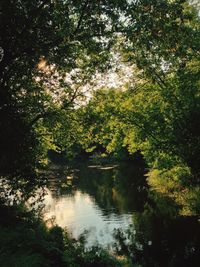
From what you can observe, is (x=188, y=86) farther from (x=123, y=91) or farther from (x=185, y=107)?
(x=123, y=91)

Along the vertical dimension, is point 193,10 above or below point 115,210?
above

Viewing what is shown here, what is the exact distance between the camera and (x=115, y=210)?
34219 mm

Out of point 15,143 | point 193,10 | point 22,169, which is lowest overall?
point 22,169

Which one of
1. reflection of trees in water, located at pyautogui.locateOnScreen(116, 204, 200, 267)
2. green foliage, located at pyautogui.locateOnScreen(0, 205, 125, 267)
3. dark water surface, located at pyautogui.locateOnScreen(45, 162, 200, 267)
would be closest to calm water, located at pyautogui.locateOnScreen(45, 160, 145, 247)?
dark water surface, located at pyautogui.locateOnScreen(45, 162, 200, 267)

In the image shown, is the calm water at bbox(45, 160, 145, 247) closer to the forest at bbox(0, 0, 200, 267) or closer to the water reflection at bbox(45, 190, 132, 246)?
the water reflection at bbox(45, 190, 132, 246)

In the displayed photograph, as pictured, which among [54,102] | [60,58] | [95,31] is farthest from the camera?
[54,102]

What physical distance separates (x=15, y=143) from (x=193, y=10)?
2112cm

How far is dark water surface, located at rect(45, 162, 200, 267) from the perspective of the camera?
829 inches

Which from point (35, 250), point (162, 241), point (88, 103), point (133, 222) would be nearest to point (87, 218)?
point (133, 222)

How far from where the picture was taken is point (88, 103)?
23.6 meters

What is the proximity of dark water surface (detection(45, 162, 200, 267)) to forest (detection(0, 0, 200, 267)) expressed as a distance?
242 millimetres

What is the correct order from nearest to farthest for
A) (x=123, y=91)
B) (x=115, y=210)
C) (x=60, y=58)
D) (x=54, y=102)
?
(x=60, y=58)
(x=54, y=102)
(x=123, y=91)
(x=115, y=210)

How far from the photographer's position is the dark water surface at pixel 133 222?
69.1ft

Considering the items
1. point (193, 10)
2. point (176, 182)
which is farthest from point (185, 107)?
point (176, 182)
